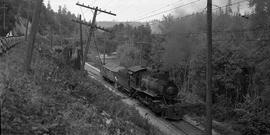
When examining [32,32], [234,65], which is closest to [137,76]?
[234,65]

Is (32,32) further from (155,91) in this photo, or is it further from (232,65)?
(232,65)

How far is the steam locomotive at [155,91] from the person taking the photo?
21.3 m

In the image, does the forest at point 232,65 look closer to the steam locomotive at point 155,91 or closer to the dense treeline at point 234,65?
the dense treeline at point 234,65

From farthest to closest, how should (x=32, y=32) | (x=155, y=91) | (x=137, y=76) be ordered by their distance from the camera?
(x=137, y=76), (x=155, y=91), (x=32, y=32)

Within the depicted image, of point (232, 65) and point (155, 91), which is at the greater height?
point (232, 65)

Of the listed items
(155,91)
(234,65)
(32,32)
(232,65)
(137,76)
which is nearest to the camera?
(32,32)

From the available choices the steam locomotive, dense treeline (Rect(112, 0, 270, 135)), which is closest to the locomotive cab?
the steam locomotive

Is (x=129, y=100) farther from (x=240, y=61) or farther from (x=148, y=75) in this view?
(x=240, y=61)

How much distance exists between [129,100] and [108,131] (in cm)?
1641

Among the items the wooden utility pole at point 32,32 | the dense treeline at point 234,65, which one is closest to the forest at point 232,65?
the dense treeline at point 234,65

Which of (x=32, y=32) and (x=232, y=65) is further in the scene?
(x=232, y=65)

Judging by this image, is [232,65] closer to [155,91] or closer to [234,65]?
[234,65]

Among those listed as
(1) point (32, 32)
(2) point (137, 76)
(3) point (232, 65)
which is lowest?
(2) point (137, 76)

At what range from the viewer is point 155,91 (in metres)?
22.4
